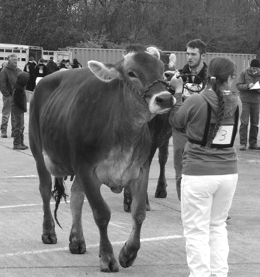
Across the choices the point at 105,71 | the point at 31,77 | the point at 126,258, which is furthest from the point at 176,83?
the point at 31,77

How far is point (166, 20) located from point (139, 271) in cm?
5246

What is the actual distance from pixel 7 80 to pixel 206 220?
13898mm

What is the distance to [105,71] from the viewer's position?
6758mm

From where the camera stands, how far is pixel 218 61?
5.92 m

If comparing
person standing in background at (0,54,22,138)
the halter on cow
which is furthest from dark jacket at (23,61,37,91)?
the halter on cow

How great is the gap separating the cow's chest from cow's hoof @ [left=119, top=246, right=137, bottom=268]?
59 cm

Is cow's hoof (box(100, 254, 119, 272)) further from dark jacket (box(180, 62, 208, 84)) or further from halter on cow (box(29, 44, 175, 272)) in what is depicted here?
dark jacket (box(180, 62, 208, 84))

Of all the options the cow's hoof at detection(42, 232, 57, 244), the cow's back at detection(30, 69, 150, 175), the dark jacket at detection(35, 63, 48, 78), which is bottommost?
the dark jacket at detection(35, 63, 48, 78)

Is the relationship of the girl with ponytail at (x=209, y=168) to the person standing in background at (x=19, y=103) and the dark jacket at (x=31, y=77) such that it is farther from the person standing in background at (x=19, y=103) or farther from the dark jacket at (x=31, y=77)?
the dark jacket at (x=31, y=77)

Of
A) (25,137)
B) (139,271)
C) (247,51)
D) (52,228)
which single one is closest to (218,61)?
(139,271)

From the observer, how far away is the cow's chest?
266 inches

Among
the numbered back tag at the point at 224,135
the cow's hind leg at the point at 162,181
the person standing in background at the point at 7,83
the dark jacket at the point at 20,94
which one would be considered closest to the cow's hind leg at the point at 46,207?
the numbered back tag at the point at 224,135

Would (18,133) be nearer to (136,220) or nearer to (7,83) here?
(7,83)

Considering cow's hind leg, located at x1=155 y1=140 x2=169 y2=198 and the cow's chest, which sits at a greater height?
the cow's chest
